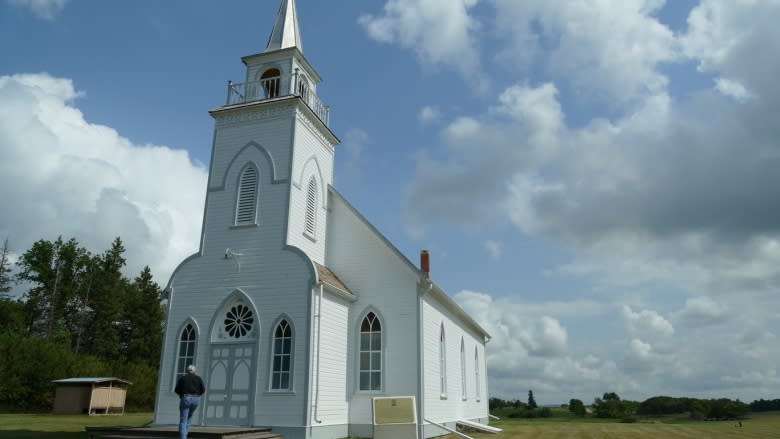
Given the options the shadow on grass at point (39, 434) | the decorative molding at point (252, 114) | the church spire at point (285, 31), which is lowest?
the shadow on grass at point (39, 434)

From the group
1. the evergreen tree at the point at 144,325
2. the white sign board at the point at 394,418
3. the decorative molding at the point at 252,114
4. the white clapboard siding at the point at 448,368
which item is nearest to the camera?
the white sign board at the point at 394,418

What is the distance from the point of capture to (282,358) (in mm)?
17297

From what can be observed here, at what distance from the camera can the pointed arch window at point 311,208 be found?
66.7 ft

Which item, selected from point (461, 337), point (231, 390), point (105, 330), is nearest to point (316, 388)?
point (231, 390)

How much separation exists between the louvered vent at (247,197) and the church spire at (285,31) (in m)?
5.79

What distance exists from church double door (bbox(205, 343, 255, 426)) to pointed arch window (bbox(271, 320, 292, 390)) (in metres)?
0.74

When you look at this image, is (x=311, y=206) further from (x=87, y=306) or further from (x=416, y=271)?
(x=87, y=306)

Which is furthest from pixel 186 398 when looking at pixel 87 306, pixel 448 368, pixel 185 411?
pixel 87 306

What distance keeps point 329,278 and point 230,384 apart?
4.66m

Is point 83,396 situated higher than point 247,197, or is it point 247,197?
point 247,197

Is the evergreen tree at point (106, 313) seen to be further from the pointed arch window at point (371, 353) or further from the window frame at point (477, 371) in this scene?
the pointed arch window at point (371, 353)

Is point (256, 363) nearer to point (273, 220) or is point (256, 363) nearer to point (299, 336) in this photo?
point (299, 336)

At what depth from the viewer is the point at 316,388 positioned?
1675 cm

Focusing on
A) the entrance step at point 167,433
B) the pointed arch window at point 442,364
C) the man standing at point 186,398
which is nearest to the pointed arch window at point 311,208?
the pointed arch window at point 442,364
